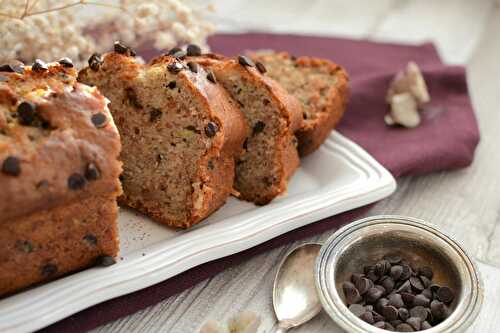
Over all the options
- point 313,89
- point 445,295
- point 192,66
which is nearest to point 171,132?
point 192,66

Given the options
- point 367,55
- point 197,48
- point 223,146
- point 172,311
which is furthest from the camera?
point 367,55

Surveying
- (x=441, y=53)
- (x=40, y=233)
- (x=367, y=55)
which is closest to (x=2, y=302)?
(x=40, y=233)

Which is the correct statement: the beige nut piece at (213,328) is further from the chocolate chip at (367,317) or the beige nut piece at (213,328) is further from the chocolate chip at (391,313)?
the chocolate chip at (391,313)

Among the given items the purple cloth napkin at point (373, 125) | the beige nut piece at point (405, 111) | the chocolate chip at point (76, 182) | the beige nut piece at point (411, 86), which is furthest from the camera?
the beige nut piece at point (411, 86)

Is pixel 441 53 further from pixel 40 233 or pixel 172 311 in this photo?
pixel 40 233

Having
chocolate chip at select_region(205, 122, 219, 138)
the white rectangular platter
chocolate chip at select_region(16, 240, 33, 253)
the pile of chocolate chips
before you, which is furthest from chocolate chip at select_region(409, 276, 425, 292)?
chocolate chip at select_region(16, 240, 33, 253)

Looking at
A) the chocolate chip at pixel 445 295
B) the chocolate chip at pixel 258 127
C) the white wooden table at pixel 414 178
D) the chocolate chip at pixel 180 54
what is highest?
the chocolate chip at pixel 180 54

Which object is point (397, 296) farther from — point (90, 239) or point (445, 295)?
point (90, 239)

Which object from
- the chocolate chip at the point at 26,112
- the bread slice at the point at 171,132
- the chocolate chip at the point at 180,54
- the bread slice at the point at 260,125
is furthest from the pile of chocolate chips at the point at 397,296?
the chocolate chip at the point at 26,112
